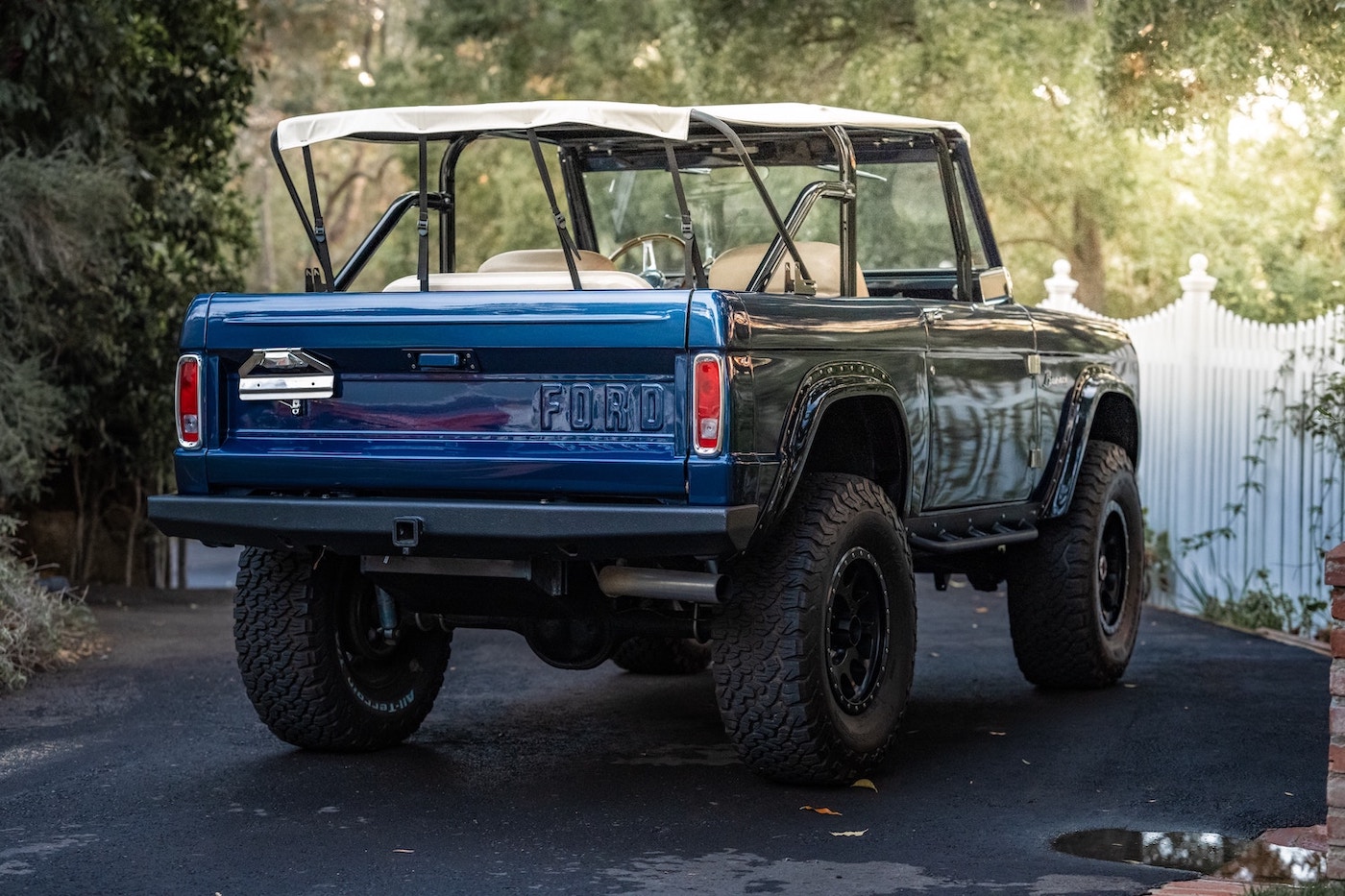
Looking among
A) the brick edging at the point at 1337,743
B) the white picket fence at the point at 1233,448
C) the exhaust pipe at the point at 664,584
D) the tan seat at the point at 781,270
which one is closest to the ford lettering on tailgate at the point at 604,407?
the exhaust pipe at the point at 664,584

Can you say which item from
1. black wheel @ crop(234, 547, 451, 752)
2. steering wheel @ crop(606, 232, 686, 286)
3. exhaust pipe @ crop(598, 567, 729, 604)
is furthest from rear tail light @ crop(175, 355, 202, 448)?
steering wheel @ crop(606, 232, 686, 286)

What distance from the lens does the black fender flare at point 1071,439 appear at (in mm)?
7531

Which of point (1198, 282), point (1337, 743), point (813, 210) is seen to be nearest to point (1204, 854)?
point (1337, 743)

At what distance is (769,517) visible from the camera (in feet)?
17.5

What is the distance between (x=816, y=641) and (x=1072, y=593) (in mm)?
2461

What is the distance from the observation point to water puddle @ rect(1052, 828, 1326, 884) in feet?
15.7

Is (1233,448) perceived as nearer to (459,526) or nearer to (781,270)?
(781,270)

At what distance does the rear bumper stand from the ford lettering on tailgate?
233 millimetres

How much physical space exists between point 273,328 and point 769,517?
165 centimetres

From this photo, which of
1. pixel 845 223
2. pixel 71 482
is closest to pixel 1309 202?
pixel 71 482

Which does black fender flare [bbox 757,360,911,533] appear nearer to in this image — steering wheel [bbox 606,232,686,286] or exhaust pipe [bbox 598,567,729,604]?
exhaust pipe [bbox 598,567,729,604]

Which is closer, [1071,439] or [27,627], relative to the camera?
[1071,439]

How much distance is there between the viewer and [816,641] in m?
5.51

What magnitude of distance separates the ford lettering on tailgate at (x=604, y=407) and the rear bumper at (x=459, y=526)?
9.2 inches
